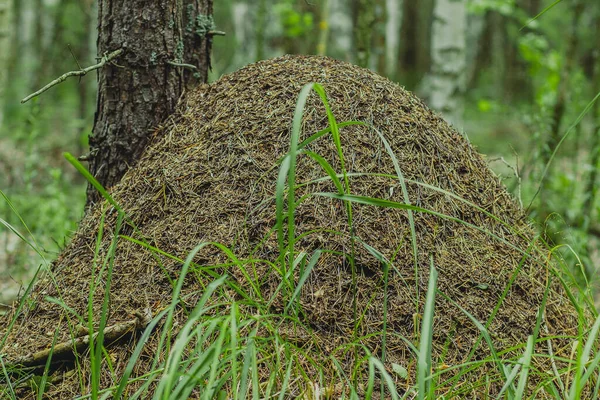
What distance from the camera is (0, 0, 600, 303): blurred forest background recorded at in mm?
5121

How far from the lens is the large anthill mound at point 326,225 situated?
262 cm

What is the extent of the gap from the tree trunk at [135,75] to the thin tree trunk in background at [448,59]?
4741 mm

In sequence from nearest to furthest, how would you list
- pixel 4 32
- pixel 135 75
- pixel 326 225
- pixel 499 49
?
pixel 326 225 < pixel 135 75 < pixel 4 32 < pixel 499 49

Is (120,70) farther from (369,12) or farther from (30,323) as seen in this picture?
(369,12)

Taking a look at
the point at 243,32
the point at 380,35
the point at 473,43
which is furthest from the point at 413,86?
the point at 473,43

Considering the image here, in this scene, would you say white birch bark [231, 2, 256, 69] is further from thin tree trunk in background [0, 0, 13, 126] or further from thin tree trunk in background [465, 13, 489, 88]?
thin tree trunk in background [465, 13, 489, 88]

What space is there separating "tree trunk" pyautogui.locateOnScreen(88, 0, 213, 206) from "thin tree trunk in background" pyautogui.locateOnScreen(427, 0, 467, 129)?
4.74 metres

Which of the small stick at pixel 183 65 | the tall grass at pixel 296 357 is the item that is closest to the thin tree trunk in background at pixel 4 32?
the small stick at pixel 183 65

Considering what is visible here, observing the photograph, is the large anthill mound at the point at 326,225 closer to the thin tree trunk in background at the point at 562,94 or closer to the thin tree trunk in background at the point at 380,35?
the thin tree trunk in background at the point at 562,94

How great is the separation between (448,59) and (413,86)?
6525mm

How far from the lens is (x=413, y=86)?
46.1ft

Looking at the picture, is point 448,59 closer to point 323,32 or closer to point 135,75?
point 323,32

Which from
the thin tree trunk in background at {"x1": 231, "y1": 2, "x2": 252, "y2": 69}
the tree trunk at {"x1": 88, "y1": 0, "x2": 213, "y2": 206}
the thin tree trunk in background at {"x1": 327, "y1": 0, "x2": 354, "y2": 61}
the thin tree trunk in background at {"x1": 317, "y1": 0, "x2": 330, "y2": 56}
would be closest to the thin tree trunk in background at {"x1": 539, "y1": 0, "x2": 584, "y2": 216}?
the tree trunk at {"x1": 88, "y1": 0, "x2": 213, "y2": 206}

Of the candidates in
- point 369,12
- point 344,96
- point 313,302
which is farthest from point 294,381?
point 369,12
